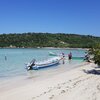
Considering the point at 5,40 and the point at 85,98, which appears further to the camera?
the point at 5,40

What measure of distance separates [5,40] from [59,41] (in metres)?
40.8

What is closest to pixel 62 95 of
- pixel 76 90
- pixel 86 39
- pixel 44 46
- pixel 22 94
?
pixel 76 90

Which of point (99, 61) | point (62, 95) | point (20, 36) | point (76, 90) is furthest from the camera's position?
point (20, 36)

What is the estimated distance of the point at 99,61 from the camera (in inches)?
802

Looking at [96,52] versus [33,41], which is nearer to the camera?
[96,52]

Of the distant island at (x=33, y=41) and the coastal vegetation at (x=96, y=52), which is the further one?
the distant island at (x=33, y=41)

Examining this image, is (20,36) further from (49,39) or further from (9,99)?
(9,99)

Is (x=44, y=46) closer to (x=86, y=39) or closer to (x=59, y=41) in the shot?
(x=59, y=41)

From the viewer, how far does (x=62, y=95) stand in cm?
1228

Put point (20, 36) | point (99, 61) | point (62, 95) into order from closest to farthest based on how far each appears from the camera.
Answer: point (62, 95), point (99, 61), point (20, 36)

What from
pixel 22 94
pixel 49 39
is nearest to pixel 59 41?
pixel 49 39

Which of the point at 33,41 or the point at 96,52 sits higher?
the point at 33,41

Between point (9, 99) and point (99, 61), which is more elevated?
point (99, 61)

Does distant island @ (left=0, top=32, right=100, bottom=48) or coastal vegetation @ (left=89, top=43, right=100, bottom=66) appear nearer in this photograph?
coastal vegetation @ (left=89, top=43, right=100, bottom=66)
